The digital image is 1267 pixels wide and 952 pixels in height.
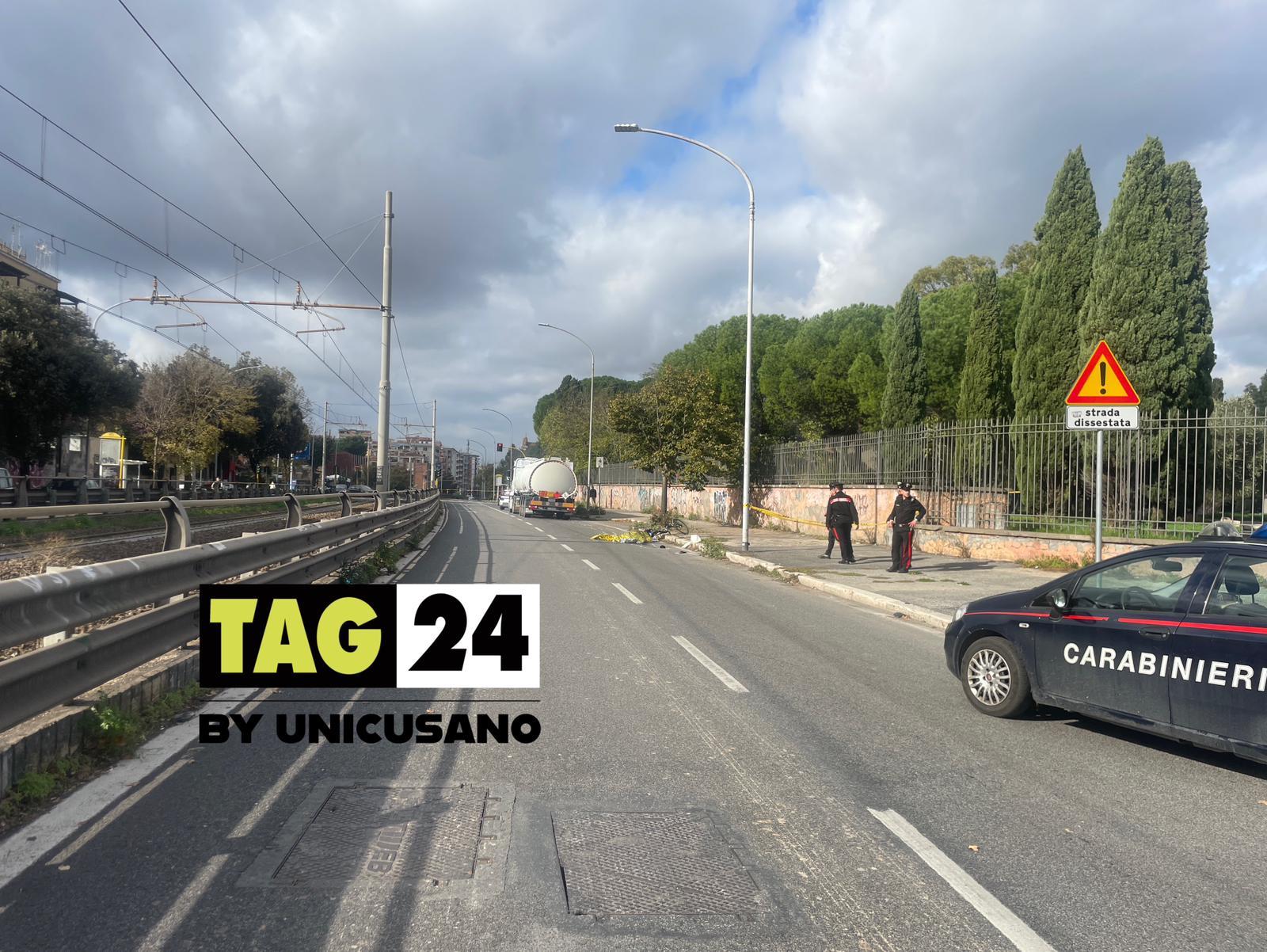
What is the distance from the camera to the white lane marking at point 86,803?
12.0 ft

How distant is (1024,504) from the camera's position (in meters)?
18.6

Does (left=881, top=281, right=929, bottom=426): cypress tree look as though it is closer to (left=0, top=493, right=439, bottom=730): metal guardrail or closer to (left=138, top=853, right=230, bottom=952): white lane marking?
(left=0, top=493, right=439, bottom=730): metal guardrail

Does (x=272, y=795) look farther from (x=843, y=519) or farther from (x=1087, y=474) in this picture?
(x=1087, y=474)

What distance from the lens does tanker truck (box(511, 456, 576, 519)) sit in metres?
46.5

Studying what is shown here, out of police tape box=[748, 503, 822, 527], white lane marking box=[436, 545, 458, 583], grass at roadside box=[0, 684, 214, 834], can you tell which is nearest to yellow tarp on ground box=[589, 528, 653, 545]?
police tape box=[748, 503, 822, 527]

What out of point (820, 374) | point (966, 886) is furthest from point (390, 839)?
point (820, 374)

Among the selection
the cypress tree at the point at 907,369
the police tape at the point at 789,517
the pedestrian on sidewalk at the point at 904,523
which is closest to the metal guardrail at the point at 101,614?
the pedestrian on sidewalk at the point at 904,523

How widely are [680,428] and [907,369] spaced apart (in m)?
8.65

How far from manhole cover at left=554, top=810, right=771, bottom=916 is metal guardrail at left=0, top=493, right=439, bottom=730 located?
261cm

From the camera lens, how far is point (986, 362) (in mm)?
27844

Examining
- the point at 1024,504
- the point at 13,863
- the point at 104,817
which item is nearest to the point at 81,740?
the point at 104,817

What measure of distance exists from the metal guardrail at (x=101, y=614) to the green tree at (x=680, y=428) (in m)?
25.7

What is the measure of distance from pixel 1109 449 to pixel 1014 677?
13.1m

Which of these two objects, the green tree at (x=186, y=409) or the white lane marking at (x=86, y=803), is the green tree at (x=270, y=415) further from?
the white lane marking at (x=86, y=803)
